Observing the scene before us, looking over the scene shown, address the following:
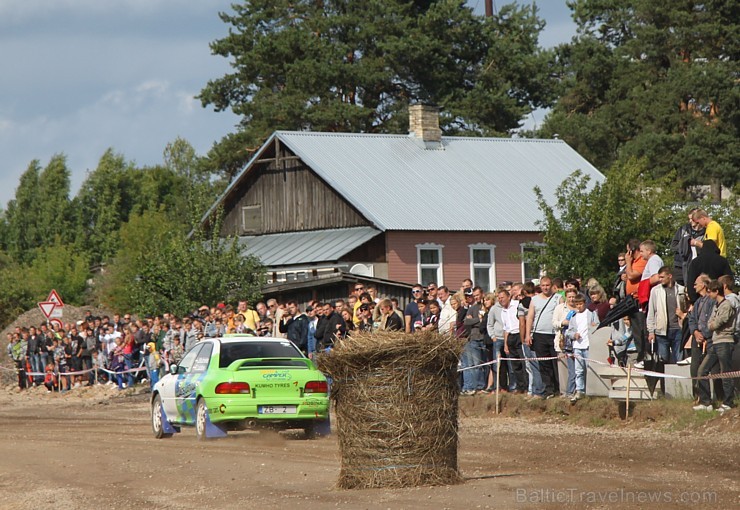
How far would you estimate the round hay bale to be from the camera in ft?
43.5

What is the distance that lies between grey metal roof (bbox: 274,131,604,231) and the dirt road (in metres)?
26.0

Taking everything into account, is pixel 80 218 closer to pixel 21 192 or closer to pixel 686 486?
pixel 21 192

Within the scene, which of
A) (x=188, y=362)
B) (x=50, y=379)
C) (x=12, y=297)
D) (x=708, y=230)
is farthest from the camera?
(x=12, y=297)

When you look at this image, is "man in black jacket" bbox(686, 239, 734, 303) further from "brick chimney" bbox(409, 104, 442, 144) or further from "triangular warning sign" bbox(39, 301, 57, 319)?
"brick chimney" bbox(409, 104, 442, 144)

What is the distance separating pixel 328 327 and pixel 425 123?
27748 mm

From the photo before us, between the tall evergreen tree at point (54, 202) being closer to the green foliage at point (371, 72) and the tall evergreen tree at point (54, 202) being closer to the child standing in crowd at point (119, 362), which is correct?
the green foliage at point (371, 72)

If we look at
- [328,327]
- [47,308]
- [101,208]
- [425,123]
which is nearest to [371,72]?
[425,123]

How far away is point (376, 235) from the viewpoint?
46938 millimetres

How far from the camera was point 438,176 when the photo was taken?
51.2m

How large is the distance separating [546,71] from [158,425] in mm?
47395

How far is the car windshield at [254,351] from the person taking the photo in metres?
20.0

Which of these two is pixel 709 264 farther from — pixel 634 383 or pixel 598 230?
pixel 598 230

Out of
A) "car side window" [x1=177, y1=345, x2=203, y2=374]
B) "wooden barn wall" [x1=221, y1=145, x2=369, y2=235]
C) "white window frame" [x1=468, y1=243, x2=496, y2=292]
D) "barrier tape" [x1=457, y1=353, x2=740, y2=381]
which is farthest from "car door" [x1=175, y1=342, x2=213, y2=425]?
"white window frame" [x1=468, y1=243, x2=496, y2=292]

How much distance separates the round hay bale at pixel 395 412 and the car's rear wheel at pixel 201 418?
641cm
